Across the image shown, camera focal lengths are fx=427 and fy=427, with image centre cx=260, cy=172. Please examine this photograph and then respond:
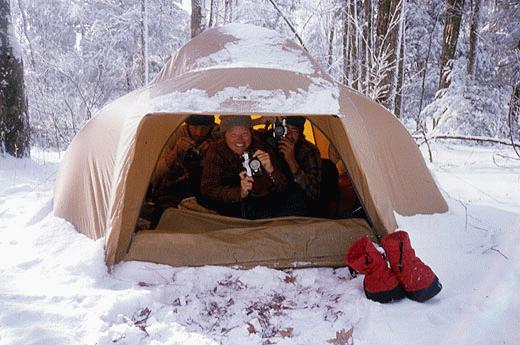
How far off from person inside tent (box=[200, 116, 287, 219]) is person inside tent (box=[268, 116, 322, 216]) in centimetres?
9

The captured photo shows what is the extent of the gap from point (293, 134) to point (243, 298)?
157cm

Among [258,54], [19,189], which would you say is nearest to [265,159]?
[258,54]

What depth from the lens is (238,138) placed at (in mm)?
3336

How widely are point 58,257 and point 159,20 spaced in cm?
1424

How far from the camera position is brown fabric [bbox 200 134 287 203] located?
3357 mm

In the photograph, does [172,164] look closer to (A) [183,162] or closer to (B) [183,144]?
(A) [183,162]

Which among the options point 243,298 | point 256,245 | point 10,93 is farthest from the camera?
point 10,93

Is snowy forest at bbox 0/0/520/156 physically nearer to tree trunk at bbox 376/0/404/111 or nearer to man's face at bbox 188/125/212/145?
tree trunk at bbox 376/0/404/111

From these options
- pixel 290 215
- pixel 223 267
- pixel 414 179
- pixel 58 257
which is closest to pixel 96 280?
pixel 58 257

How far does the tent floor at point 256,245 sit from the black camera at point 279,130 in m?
0.81

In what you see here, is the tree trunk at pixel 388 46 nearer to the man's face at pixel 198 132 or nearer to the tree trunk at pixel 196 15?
the man's face at pixel 198 132

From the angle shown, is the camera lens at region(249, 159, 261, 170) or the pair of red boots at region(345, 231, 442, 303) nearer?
the pair of red boots at region(345, 231, 442, 303)

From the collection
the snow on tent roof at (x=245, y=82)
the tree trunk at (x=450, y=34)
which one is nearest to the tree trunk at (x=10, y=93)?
the snow on tent roof at (x=245, y=82)

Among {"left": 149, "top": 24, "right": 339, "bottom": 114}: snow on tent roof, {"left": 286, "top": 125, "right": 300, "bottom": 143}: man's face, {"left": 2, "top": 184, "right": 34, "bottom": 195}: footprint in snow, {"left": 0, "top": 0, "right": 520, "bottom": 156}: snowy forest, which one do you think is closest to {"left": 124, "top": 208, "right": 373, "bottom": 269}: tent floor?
{"left": 286, "top": 125, "right": 300, "bottom": 143}: man's face
